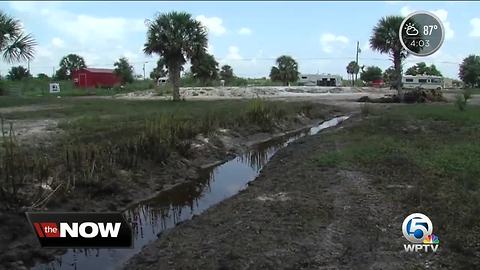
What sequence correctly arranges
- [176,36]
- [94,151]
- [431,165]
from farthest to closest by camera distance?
[176,36], [94,151], [431,165]

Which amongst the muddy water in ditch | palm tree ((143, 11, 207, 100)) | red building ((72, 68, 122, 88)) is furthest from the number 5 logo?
red building ((72, 68, 122, 88))

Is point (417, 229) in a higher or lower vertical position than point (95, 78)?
lower

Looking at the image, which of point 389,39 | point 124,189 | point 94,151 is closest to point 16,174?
point 124,189

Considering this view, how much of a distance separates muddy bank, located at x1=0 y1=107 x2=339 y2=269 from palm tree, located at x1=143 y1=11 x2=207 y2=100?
15.7 meters

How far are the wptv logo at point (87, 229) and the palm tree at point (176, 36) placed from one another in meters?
30.1

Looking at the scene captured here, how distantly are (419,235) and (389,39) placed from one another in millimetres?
37245

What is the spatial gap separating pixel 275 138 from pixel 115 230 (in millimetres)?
17064

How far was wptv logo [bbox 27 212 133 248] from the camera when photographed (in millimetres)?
4906

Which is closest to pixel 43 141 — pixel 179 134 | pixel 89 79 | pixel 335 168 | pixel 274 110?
pixel 179 134

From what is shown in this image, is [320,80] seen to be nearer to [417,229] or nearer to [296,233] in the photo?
[296,233]

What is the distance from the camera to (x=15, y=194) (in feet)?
27.4

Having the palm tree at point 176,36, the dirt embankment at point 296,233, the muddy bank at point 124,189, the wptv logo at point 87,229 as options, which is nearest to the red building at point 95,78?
the palm tree at point 176,36

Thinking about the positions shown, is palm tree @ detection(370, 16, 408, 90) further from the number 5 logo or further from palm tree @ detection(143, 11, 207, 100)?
the number 5 logo

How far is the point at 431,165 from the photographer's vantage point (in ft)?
34.7
